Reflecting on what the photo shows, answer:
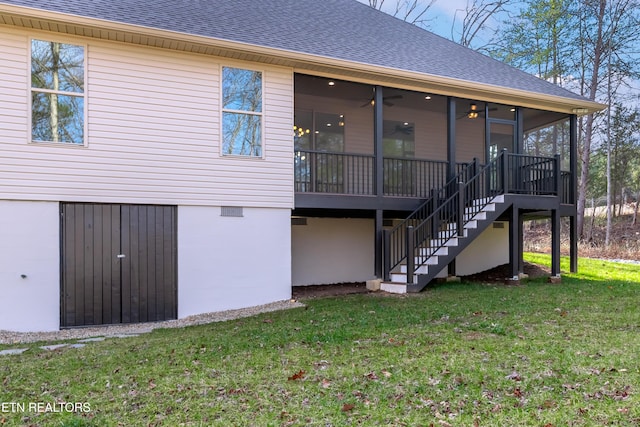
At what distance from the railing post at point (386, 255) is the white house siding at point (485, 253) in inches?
143

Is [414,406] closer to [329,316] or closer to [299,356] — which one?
[299,356]

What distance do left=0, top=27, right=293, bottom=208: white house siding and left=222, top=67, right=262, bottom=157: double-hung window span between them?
0.14 m

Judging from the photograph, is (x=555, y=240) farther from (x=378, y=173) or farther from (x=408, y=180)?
(x=378, y=173)

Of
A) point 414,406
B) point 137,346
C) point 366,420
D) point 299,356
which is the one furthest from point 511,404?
point 137,346

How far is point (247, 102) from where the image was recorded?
8.02 meters

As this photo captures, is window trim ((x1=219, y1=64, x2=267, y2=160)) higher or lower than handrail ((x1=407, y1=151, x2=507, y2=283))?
higher

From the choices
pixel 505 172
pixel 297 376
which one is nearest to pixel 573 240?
pixel 505 172

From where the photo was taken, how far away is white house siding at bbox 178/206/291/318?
7.49 m

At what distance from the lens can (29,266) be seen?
6.46 meters

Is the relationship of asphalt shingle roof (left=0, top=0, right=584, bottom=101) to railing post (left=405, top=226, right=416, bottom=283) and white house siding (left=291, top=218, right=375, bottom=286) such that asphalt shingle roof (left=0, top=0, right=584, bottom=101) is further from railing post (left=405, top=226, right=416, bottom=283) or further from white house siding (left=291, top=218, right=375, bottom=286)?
white house siding (left=291, top=218, right=375, bottom=286)

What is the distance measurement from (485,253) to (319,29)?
7.33 metres

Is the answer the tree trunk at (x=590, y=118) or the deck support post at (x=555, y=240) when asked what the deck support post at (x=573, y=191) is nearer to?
the deck support post at (x=555, y=240)

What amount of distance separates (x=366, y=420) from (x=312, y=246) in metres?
7.41

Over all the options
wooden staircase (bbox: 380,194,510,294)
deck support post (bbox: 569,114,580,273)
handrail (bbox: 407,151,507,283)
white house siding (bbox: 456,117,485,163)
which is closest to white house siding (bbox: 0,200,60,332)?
wooden staircase (bbox: 380,194,510,294)
